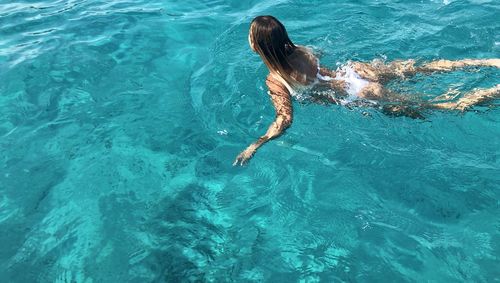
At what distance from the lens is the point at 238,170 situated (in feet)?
18.1

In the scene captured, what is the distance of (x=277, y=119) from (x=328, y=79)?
3.35 feet

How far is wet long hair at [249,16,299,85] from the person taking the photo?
185 inches

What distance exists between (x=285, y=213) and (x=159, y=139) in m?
2.29

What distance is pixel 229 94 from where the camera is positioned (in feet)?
22.1

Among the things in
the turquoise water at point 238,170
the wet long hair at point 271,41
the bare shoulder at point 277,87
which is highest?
the wet long hair at point 271,41

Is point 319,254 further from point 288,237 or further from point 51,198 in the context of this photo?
point 51,198

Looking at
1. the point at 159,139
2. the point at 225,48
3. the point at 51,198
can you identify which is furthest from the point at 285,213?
the point at 225,48

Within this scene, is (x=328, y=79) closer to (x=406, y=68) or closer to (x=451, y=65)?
(x=406, y=68)

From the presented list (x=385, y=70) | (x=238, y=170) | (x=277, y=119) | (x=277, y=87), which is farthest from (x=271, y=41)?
(x=385, y=70)

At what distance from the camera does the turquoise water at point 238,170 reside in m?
4.44

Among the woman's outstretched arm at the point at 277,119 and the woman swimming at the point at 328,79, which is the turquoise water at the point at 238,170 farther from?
the woman's outstretched arm at the point at 277,119

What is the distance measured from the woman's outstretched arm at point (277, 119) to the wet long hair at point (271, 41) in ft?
1.02

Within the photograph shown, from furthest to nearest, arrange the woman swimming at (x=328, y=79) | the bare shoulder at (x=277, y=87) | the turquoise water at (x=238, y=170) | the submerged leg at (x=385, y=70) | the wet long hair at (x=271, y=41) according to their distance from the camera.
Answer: the submerged leg at (x=385, y=70) < the bare shoulder at (x=277, y=87) < the woman swimming at (x=328, y=79) < the wet long hair at (x=271, y=41) < the turquoise water at (x=238, y=170)

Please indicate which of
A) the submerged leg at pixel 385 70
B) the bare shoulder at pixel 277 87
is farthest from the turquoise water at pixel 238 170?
the bare shoulder at pixel 277 87
